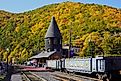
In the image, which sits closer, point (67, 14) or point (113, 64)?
point (113, 64)

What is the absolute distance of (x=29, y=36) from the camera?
473 ft

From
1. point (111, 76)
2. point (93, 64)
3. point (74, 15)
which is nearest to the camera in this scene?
point (111, 76)

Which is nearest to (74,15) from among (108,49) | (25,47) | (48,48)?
(25,47)

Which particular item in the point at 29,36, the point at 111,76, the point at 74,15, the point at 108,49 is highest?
the point at 74,15

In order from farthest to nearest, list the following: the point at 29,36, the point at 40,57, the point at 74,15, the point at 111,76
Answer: the point at 74,15
the point at 29,36
the point at 40,57
the point at 111,76

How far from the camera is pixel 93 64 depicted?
117 feet

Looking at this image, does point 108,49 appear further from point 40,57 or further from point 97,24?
point 97,24

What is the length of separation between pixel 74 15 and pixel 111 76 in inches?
5060

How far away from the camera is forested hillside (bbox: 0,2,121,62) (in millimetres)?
123125

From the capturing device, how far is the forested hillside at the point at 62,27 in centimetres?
12312

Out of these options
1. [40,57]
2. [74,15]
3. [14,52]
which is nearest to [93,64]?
[40,57]

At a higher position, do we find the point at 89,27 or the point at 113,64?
the point at 89,27

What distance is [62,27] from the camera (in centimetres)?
14275

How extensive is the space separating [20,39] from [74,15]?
29.8 m
